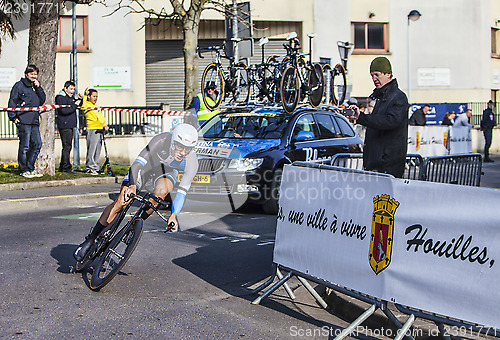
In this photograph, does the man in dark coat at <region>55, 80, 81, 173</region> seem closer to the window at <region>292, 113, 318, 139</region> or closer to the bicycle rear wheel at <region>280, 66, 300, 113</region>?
the bicycle rear wheel at <region>280, 66, 300, 113</region>

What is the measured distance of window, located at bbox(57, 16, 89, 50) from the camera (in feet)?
84.4

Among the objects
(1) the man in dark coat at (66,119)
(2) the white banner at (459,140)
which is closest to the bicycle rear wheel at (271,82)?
(1) the man in dark coat at (66,119)

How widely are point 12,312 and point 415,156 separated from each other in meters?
5.52

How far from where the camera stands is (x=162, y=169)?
7.02 meters

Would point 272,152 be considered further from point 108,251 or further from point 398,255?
point 398,255

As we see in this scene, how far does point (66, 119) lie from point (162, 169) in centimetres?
Result: 973

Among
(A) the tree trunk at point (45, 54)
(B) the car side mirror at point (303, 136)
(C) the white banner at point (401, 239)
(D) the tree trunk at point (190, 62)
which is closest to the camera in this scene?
(C) the white banner at point (401, 239)

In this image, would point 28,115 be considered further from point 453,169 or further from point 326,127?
Result: point 453,169

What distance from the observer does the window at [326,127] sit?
502 inches

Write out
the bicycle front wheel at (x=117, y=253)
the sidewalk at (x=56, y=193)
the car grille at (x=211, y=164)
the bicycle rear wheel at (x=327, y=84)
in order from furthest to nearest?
the bicycle rear wheel at (x=327, y=84), the sidewalk at (x=56, y=193), the car grille at (x=211, y=164), the bicycle front wheel at (x=117, y=253)

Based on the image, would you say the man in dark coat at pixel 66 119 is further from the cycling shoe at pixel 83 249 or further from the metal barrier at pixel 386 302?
the cycling shoe at pixel 83 249

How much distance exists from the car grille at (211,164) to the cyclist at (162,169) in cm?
407

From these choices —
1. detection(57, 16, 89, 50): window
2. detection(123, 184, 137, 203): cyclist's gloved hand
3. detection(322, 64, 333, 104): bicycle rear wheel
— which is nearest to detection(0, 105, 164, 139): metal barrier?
detection(57, 16, 89, 50): window

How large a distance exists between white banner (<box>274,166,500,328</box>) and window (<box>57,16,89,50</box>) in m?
21.0
